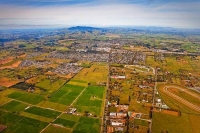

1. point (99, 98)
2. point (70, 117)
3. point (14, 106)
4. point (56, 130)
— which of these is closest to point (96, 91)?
point (99, 98)

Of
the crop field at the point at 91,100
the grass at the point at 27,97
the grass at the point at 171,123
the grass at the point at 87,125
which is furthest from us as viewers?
the grass at the point at 27,97

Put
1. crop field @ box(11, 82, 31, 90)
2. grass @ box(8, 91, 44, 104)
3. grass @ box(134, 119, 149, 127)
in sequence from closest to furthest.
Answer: grass @ box(134, 119, 149, 127)
grass @ box(8, 91, 44, 104)
crop field @ box(11, 82, 31, 90)

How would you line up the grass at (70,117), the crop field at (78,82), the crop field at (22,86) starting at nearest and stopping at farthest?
the grass at (70,117), the crop field at (22,86), the crop field at (78,82)

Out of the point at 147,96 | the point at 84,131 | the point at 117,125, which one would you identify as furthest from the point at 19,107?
the point at 147,96

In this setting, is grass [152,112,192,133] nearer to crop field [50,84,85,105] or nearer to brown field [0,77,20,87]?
crop field [50,84,85,105]

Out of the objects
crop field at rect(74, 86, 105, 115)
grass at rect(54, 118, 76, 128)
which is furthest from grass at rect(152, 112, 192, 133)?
grass at rect(54, 118, 76, 128)

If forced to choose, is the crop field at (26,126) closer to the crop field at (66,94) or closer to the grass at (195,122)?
the crop field at (66,94)

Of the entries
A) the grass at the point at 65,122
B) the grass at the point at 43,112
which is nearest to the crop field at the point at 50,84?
the grass at the point at 43,112
